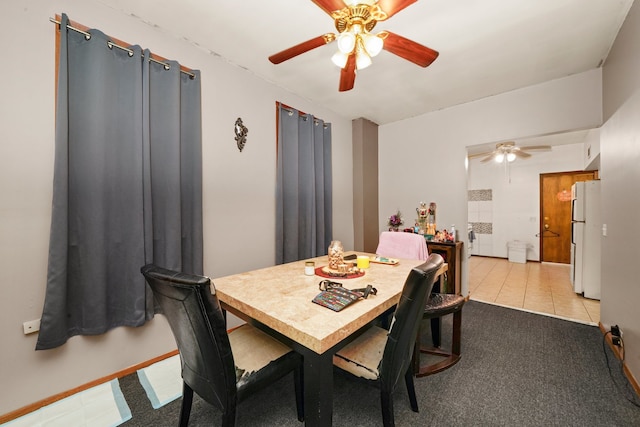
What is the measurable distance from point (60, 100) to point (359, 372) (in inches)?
90.0

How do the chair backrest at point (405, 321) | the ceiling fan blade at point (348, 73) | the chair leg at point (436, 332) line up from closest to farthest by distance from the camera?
1. the chair backrest at point (405, 321)
2. the ceiling fan blade at point (348, 73)
3. the chair leg at point (436, 332)

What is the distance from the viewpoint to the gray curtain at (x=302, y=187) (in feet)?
9.35

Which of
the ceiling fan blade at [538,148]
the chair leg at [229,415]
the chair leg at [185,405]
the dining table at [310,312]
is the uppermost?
the ceiling fan blade at [538,148]

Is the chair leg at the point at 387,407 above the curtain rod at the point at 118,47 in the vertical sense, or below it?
below

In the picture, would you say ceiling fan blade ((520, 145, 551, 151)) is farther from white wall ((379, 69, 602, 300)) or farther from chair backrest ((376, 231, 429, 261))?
chair backrest ((376, 231, 429, 261))

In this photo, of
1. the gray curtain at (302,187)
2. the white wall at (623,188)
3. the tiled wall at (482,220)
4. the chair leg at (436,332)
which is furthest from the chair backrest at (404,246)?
the tiled wall at (482,220)

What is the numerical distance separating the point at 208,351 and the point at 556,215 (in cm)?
701

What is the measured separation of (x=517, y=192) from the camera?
5754 mm

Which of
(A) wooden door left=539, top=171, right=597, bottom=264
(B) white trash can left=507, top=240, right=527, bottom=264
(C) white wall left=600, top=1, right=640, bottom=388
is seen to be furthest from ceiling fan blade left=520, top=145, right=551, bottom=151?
(C) white wall left=600, top=1, right=640, bottom=388

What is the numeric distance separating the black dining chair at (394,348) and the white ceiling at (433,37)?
72.5 inches

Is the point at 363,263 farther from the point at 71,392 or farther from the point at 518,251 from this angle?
the point at 518,251

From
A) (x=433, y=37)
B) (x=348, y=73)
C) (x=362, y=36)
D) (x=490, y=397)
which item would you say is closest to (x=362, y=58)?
(x=362, y=36)

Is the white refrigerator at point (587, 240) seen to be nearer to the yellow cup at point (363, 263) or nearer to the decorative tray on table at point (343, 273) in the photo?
the yellow cup at point (363, 263)

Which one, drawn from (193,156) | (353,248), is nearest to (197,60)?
(193,156)
